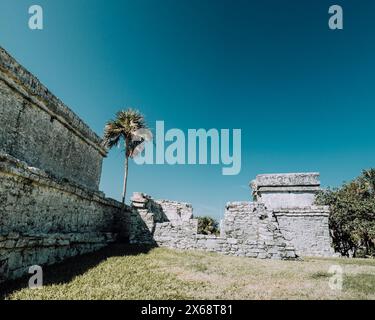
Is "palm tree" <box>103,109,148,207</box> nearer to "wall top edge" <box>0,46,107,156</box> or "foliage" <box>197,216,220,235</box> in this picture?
"wall top edge" <box>0,46,107,156</box>

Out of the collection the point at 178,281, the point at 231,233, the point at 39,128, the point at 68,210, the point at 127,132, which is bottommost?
the point at 178,281

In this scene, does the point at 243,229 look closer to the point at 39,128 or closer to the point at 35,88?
the point at 39,128

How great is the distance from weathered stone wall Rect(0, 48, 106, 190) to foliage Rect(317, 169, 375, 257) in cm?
1759

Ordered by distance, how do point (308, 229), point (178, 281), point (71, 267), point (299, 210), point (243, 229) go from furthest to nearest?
1. point (299, 210)
2. point (308, 229)
3. point (243, 229)
4. point (71, 267)
5. point (178, 281)

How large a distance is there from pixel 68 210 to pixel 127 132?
11192 mm

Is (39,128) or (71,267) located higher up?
(39,128)

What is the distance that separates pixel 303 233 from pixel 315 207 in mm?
1828

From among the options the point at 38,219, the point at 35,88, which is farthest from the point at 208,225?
the point at 35,88

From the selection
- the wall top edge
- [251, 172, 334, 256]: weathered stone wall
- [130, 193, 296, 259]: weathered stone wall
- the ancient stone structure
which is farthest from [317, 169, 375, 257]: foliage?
the wall top edge

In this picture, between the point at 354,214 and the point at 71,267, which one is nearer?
the point at 71,267

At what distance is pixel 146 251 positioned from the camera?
1136cm

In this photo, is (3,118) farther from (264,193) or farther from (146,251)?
(264,193)

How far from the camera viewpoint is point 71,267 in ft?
25.0
